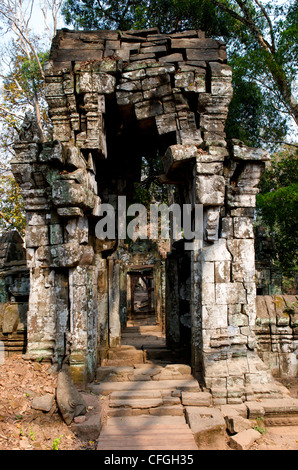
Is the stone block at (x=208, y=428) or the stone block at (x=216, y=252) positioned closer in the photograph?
the stone block at (x=208, y=428)

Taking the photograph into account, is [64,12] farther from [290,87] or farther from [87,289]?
[87,289]

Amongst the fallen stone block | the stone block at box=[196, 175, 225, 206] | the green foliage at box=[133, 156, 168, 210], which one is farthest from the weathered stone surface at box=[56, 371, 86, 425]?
the green foliage at box=[133, 156, 168, 210]

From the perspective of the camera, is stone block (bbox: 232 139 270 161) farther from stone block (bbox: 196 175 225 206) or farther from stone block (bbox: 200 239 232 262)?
stone block (bbox: 200 239 232 262)

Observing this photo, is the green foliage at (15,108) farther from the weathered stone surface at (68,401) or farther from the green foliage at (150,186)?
the weathered stone surface at (68,401)

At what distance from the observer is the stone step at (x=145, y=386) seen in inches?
207

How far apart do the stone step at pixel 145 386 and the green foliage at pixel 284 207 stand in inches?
205

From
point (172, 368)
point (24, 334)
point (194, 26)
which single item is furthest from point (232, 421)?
point (194, 26)

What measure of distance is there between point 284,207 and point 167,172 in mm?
4223

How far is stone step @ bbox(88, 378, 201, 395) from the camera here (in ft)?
17.2

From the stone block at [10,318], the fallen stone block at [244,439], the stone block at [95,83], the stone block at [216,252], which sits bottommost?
the fallen stone block at [244,439]

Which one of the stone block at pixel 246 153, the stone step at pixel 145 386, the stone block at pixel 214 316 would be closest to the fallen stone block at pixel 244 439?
the stone step at pixel 145 386

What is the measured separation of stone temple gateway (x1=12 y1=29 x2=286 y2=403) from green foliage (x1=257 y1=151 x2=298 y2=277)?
12.4 ft

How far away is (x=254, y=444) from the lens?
4.22 meters

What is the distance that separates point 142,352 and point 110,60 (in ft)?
16.9
